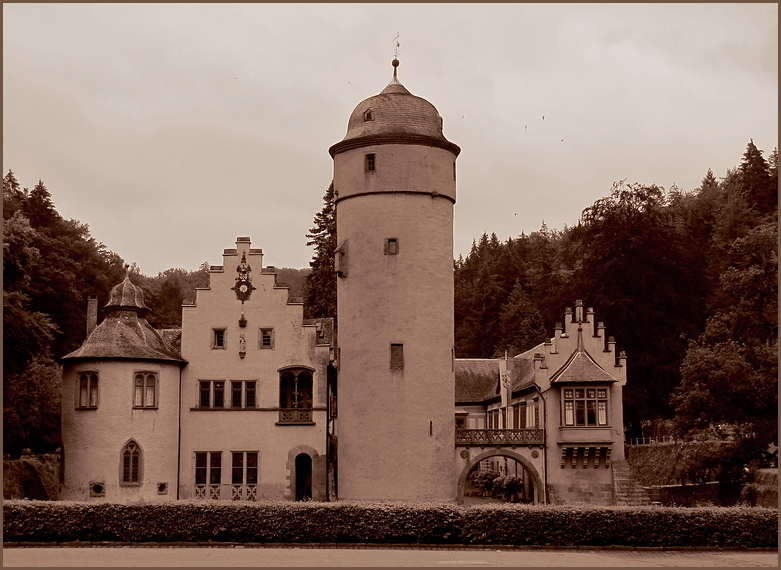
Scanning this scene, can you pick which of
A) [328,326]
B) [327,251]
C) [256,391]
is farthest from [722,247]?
[256,391]

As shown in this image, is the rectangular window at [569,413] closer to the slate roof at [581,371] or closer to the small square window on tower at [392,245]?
the slate roof at [581,371]

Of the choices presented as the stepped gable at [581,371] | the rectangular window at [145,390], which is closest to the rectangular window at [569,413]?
the stepped gable at [581,371]

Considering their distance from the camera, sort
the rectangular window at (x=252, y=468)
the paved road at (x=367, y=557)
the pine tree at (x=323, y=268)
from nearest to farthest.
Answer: the paved road at (x=367, y=557) < the rectangular window at (x=252, y=468) < the pine tree at (x=323, y=268)

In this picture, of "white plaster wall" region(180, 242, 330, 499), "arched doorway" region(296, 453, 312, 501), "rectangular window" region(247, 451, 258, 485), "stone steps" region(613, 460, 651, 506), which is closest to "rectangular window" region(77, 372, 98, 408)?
"white plaster wall" region(180, 242, 330, 499)

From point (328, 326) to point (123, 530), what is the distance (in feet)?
57.2

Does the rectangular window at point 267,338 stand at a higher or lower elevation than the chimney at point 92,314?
lower

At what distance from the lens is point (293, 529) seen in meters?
27.7

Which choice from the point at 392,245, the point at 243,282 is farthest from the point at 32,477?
the point at 392,245

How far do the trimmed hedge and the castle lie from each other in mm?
9200

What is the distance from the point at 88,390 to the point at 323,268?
26.7 metres

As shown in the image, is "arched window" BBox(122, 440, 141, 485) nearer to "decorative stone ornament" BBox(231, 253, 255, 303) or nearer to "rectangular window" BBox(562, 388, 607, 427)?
"decorative stone ornament" BBox(231, 253, 255, 303)

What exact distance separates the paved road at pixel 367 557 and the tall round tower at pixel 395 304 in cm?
1020

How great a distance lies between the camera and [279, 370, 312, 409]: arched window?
39.5m

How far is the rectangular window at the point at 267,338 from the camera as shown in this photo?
39.6 metres
